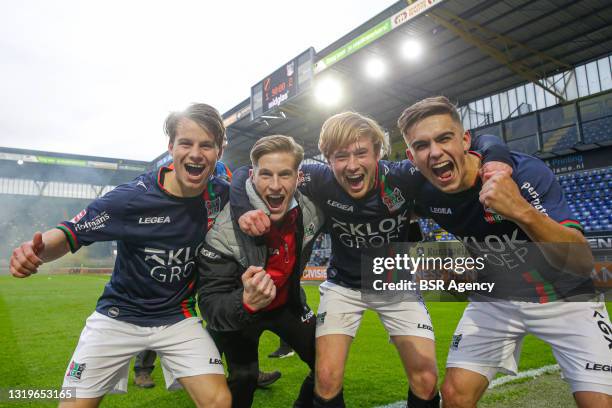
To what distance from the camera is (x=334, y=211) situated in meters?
3.16

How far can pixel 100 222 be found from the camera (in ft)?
9.19

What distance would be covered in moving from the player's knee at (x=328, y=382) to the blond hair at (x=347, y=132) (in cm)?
161

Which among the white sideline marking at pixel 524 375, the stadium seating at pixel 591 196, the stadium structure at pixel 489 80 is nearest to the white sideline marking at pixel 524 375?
the white sideline marking at pixel 524 375

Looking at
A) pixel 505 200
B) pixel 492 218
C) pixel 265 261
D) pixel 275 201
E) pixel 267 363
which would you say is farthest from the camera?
pixel 267 363

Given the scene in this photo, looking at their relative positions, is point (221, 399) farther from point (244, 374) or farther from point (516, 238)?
point (516, 238)

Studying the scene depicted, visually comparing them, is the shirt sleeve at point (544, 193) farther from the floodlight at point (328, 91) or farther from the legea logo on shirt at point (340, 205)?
the floodlight at point (328, 91)

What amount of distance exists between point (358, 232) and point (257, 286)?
1195 mm

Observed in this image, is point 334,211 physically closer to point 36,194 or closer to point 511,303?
point 511,303

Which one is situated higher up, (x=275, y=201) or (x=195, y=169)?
(x=195, y=169)

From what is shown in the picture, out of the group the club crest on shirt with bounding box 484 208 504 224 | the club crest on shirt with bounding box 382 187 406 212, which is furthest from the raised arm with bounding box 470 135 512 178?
the club crest on shirt with bounding box 382 187 406 212

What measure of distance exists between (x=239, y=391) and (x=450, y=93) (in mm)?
24419

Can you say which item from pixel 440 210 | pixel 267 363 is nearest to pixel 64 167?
pixel 267 363

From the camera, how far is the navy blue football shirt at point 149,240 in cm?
283

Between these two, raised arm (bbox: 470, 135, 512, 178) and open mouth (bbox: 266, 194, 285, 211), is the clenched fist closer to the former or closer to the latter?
raised arm (bbox: 470, 135, 512, 178)
